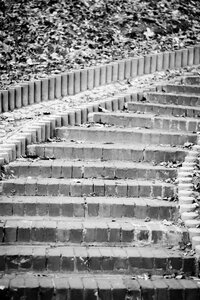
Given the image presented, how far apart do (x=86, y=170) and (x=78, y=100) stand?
1766 millimetres

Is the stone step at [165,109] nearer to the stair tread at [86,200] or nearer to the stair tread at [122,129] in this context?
the stair tread at [122,129]

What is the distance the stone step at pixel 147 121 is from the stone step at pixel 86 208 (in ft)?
5.07

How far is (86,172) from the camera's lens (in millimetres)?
4602

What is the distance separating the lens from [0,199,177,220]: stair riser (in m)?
4.12

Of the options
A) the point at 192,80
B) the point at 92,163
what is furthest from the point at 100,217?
the point at 192,80

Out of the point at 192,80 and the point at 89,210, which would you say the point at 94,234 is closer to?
the point at 89,210

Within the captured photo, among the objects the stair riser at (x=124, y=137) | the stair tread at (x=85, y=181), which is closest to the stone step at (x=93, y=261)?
the stair tread at (x=85, y=181)

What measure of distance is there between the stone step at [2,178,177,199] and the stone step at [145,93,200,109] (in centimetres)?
199

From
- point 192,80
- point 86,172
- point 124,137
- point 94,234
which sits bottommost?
point 94,234

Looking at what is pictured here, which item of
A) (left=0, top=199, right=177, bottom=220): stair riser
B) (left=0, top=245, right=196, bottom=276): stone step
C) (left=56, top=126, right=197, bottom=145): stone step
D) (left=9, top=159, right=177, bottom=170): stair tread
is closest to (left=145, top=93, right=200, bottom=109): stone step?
(left=56, top=126, right=197, bottom=145): stone step

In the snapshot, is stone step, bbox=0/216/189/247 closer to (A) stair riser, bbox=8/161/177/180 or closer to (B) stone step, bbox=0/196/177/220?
(B) stone step, bbox=0/196/177/220

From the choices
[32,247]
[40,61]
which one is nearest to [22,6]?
[40,61]

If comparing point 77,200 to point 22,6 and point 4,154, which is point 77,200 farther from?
point 22,6

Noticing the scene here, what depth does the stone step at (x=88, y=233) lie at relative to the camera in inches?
152
